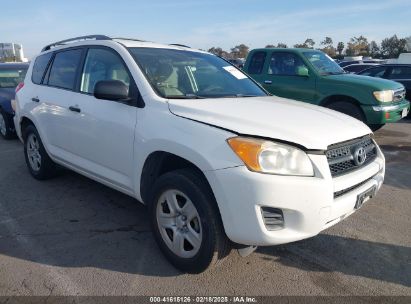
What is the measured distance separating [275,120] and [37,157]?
3569 mm

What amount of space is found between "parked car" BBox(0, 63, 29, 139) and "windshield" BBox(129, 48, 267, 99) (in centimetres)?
531

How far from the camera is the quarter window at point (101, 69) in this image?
12.0ft

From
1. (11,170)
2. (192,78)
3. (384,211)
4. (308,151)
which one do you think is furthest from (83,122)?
(384,211)

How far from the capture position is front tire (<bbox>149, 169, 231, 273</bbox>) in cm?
269

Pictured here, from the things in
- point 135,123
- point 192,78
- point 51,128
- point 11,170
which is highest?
point 192,78

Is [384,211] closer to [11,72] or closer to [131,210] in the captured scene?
[131,210]

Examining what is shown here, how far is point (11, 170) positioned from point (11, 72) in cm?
390

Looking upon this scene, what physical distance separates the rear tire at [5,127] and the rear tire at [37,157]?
3.13 metres

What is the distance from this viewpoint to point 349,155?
9.59 feet

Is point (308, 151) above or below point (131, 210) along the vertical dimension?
above

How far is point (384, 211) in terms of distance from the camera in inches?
169

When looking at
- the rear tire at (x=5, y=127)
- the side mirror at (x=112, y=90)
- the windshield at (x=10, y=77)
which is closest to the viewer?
the side mirror at (x=112, y=90)

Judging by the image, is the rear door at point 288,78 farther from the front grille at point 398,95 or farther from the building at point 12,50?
the building at point 12,50

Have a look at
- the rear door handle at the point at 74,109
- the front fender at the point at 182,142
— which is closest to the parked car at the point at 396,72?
the rear door handle at the point at 74,109
